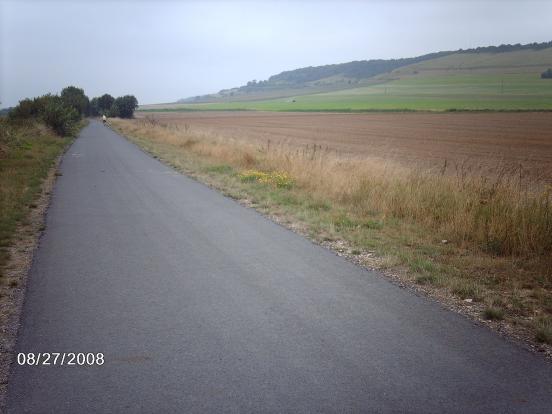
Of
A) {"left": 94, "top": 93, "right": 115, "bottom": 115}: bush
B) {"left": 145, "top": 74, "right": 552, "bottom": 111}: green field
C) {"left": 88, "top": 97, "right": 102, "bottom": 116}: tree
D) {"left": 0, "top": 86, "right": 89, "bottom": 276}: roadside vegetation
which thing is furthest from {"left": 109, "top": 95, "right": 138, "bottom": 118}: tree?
{"left": 0, "top": 86, "right": 89, "bottom": 276}: roadside vegetation

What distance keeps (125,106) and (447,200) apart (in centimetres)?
11280

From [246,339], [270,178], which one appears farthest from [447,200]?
[246,339]

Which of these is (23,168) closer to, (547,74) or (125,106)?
(547,74)

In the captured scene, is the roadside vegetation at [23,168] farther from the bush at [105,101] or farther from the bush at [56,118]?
the bush at [105,101]

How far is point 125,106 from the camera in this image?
11044 cm

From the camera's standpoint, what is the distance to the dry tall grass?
7312 millimetres

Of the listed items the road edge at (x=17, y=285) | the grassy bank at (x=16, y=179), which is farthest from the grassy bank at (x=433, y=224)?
the grassy bank at (x=16, y=179)

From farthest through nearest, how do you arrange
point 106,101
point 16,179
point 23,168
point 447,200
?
point 106,101 → point 23,168 → point 16,179 → point 447,200

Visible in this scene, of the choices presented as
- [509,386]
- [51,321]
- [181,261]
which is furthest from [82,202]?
[509,386]

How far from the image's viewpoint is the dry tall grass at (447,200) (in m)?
7.31

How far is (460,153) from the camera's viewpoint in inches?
966

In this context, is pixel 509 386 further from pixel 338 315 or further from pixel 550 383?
pixel 338 315

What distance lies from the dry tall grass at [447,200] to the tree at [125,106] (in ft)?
346

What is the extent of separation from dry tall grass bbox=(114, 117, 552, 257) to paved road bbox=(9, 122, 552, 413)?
9.44 feet
